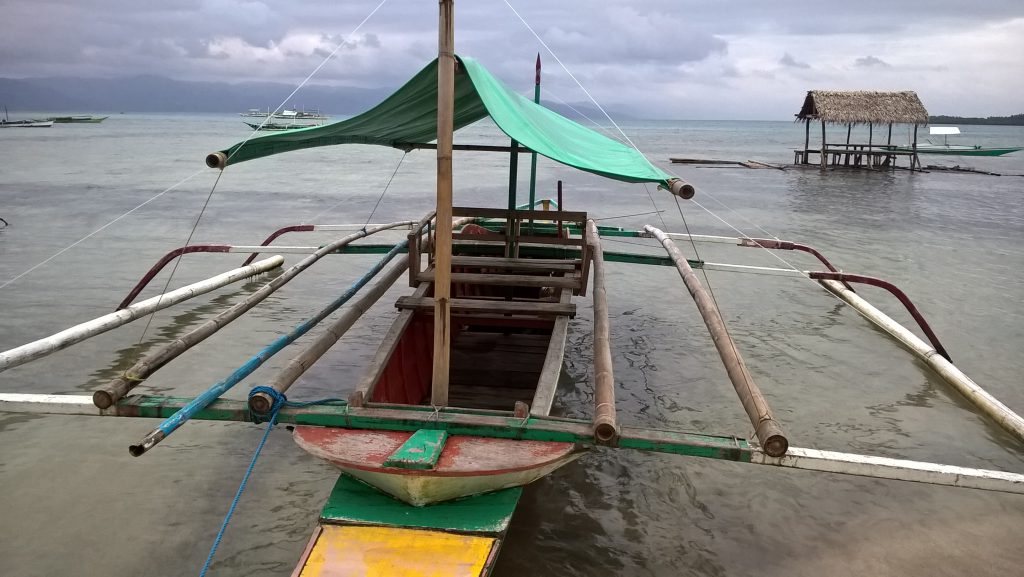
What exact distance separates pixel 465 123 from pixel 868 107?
2904 centimetres

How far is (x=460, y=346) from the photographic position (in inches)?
246

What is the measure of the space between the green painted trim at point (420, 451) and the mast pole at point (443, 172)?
41 centimetres

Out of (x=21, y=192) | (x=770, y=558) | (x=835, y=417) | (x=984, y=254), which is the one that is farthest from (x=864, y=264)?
(x=21, y=192)

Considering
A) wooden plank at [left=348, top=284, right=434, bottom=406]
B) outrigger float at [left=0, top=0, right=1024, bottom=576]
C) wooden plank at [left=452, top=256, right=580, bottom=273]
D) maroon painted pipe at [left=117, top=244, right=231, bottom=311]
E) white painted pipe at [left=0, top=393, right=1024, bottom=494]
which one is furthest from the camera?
maroon painted pipe at [left=117, top=244, right=231, bottom=311]

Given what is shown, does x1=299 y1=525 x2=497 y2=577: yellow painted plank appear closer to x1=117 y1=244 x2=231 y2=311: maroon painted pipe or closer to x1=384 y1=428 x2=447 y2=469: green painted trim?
x1=384 y1=428 x2=447 y2=469: green painted trim

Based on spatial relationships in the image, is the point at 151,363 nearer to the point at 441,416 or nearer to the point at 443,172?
the point at 441,416

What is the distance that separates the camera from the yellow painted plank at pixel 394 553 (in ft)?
8.68

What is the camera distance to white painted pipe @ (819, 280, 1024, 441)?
4.58 m

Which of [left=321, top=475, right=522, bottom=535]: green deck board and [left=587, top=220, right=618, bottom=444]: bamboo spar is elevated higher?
[left=587, top=220, right=618, bottom=444]: bamboo spar

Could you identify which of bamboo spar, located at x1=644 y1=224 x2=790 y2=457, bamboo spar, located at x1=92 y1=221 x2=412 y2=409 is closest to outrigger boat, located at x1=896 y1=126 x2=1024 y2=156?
bamboo spar, located at x1=644 y1=224 x2=790 y2=457

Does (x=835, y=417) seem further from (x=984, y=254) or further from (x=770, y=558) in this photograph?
(x=984, y=254)

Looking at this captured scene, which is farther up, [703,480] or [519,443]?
[519,443]

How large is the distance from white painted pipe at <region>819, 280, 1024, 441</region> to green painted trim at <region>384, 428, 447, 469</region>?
4.04m

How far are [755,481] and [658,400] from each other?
5.03 ft
